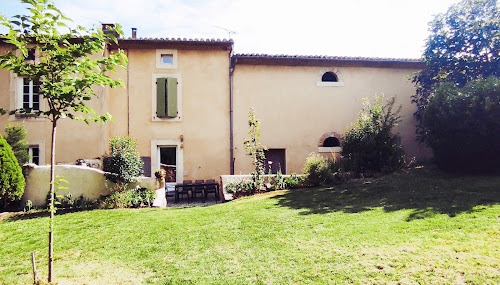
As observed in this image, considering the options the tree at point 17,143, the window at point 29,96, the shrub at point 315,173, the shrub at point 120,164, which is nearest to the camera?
the shrub at point 120,164

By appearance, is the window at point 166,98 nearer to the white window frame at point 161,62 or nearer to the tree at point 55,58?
the white window frame at point 161,62

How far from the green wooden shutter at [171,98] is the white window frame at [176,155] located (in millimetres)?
995

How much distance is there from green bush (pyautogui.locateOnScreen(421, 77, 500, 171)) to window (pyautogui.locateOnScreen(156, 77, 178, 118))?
8354mm

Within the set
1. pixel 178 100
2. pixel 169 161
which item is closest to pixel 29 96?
pixel 178 100

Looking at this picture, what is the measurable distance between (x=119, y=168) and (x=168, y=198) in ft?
9.71

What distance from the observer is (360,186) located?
866cm

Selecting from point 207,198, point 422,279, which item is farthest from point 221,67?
point 422,279

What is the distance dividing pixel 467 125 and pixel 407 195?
351cm

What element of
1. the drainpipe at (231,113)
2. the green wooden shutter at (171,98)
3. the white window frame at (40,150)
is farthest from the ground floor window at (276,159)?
the white window frame at (40,150)

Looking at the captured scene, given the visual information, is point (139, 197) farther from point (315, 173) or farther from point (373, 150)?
point (373, 150)

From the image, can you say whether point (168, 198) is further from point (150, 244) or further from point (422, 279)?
point (422, 279)

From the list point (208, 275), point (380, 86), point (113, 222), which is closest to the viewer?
point (208, 275)

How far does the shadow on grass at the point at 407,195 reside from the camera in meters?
6.10

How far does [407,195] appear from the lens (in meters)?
7.22
